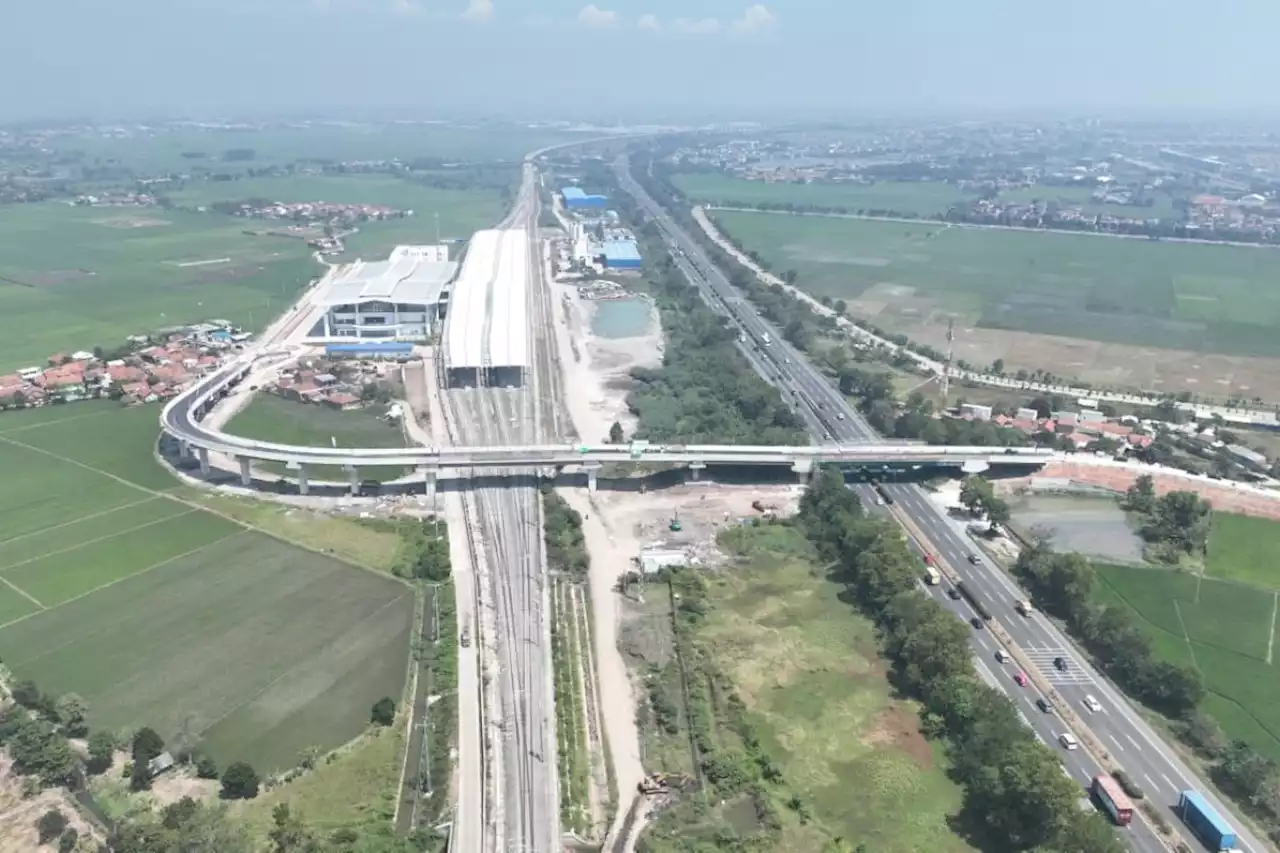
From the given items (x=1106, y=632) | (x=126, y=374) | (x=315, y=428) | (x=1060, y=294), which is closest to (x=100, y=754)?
(x=315, y=428)

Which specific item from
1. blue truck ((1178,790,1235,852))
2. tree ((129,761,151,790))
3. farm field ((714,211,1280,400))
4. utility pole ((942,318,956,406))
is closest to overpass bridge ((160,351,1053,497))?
utility pole ((942,318,956,406))

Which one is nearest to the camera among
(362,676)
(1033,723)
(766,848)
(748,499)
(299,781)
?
(766,848)

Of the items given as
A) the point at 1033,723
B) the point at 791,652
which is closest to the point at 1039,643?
the point at 1033,723

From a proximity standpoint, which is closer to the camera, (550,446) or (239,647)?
(239,647)

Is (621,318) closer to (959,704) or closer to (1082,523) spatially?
(1082,523)

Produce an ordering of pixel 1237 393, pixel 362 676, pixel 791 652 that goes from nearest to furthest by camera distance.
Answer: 1. pixel 362 676
2. pixel 791 652
3. pixel 1237 393

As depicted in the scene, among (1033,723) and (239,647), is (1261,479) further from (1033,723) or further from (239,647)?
(239,647)

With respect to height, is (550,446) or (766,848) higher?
(550,446)
